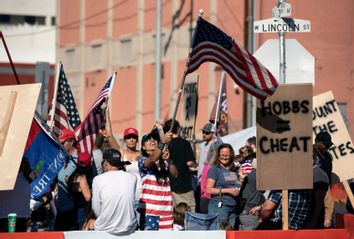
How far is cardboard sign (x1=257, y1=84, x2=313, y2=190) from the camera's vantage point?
1434 centimetres

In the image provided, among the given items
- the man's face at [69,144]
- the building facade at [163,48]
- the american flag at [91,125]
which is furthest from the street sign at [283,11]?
the building facade at [163,48]

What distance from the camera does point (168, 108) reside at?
39906mm

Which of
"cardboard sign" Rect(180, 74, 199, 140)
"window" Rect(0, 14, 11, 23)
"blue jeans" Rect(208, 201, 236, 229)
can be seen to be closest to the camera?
"blue jeans" Rect(208, 201, 236, 229)

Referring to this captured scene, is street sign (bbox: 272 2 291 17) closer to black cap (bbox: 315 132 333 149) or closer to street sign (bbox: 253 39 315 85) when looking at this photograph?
street sign (bbox: 253 39 315 85)

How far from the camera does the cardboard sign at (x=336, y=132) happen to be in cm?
1677

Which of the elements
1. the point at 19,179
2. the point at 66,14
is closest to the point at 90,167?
the point at 19,179

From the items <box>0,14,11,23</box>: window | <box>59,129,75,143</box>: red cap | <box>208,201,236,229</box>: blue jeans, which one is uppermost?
<box>0,14,11,23</box>: window

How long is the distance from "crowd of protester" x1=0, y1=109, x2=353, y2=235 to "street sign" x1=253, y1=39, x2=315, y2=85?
197 centimetres

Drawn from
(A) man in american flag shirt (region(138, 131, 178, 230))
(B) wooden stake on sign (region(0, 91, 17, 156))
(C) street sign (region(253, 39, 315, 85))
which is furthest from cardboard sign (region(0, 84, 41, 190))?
(C) street sign (region(253, 39, 315, 85))

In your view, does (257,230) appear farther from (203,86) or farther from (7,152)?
(203,86)

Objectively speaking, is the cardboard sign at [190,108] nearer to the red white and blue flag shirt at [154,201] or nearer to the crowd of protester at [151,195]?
the crowd of protester at [151,195]

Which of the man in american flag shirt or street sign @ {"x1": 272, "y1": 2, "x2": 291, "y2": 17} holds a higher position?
street sign @ {"x1": 272, "y1": 2, "x2": 291, "y2": 17}

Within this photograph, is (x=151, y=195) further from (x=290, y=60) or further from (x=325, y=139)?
(x=290, y=60)

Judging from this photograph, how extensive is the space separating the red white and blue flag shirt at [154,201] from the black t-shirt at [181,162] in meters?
1.96
